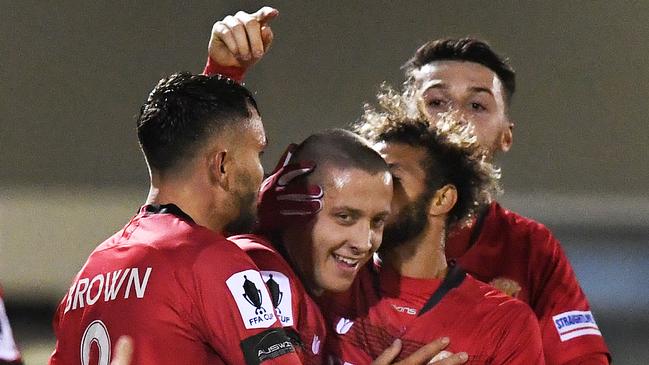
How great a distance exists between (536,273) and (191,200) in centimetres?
127

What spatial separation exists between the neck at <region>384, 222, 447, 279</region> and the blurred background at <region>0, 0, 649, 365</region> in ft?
9.35

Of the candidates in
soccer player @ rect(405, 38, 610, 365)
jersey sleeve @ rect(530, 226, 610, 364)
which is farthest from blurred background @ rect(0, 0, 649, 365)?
jersey sleeve @ rect(530, 226, 610, 364)

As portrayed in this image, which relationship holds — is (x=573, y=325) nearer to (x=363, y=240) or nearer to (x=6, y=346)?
(x=363, y=240)

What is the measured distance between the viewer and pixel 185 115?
1950 mm

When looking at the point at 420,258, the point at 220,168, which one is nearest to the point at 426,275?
the point at 420,258

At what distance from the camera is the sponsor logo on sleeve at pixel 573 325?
2678mm

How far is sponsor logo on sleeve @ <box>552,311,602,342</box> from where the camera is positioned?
8.79 feet

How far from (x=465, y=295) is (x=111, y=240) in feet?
2.91

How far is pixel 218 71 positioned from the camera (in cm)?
235

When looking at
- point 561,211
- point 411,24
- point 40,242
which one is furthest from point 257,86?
point 561,211

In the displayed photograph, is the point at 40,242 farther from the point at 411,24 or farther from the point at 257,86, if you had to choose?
the point at 411,24

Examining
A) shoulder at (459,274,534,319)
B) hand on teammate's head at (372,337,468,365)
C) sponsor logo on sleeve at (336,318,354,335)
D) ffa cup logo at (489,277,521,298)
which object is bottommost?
ffa cup logo at (489,277,521,298)

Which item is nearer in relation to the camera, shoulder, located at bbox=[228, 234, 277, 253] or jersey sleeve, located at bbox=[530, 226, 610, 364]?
shoulder, located at bbox=[228, 234, 277, 253]

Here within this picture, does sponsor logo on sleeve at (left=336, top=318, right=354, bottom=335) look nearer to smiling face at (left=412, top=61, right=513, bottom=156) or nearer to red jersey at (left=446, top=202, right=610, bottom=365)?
red jersey at (left=446, top=202, right=610, bottom=365)
